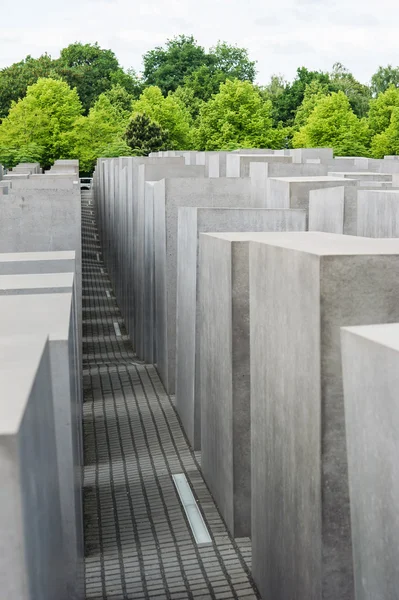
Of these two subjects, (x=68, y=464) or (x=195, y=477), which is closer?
(x=68, y=464)

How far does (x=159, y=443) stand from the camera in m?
11.9

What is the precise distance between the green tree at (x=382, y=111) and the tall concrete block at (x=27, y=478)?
63781 millimetres

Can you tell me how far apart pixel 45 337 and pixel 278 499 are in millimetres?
2408

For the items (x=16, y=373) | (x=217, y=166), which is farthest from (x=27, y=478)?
(x=217, y=166)

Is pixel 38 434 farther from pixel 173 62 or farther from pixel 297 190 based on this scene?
pixel 173 62

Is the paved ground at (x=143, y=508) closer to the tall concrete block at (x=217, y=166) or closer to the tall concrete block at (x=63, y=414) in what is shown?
the tall concrete block at (x=63, y=414)

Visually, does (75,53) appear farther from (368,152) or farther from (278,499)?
(278,499)

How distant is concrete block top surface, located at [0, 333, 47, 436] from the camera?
3.46 meters

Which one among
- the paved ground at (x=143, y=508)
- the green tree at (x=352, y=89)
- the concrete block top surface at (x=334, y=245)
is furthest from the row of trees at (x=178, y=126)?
the concrete block top surface at (x=334, y=245)

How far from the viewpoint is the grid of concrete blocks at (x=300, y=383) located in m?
4.93

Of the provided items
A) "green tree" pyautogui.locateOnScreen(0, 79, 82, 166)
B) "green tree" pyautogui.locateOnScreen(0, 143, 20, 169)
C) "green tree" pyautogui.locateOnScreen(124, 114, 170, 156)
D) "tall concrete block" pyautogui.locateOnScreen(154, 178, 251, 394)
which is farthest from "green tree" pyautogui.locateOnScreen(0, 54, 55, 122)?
"tall concrete block" pyautogui.locateOnScreen(154, 178, 251, 394)

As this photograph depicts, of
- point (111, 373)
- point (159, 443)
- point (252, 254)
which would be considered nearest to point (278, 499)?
point (252, 254)

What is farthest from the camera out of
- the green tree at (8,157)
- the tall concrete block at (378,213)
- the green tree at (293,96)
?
the green tree at (293,96)

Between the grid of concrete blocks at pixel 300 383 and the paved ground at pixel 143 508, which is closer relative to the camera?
the grid of concrete blocks at pixel 300 383
